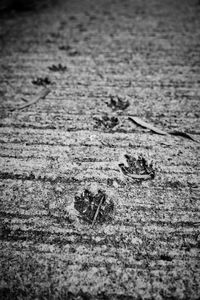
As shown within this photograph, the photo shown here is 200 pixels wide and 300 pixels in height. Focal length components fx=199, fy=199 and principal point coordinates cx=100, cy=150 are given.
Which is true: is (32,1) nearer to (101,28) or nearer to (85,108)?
(101,28)

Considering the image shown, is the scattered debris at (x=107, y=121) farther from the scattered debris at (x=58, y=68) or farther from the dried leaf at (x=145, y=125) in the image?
the scattered debris at (x=58, y=68)

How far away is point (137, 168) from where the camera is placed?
1.14m

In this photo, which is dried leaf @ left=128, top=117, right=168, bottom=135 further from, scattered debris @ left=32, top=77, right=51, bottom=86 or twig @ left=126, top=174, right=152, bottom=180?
scattered debris @ left=32, top=77, right=51, bottom=86

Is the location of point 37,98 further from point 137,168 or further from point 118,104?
point 137,168

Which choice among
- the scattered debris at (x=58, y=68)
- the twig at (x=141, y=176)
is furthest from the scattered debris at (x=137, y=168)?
the scattered debris at (x=58, y=68)

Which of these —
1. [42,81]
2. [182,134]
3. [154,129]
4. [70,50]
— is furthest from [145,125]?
[70,50]

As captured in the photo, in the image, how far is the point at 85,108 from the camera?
151 centimetres

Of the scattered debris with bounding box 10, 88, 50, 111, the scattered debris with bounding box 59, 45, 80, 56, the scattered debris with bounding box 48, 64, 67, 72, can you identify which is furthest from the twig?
the scattered debris with bounding box 59, 45, 80, 56

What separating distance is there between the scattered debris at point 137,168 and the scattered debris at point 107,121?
0.96 ft

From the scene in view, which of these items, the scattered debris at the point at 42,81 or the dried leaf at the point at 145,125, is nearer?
the dried leaf at the point at 145,125

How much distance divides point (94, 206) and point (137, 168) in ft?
1.12

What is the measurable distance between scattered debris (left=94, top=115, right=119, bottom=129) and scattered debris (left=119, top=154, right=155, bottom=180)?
0.29m

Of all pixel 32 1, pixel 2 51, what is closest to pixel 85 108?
pixel 2 51

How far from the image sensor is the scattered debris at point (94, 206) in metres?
0.94
